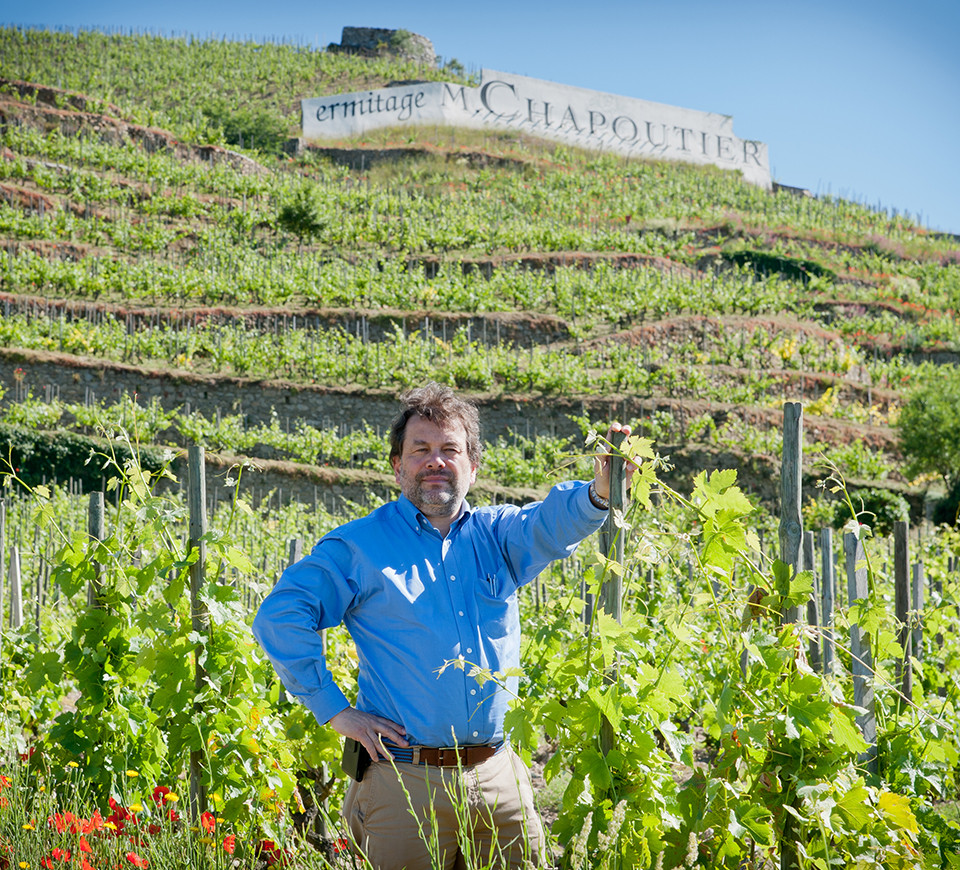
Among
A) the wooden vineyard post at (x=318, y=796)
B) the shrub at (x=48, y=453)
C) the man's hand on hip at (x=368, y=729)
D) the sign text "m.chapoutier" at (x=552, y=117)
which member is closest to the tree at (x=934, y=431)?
the shrub at (x=48, y=453)

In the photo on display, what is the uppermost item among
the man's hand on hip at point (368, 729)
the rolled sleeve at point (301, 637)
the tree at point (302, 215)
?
the tree at point (302, 215)

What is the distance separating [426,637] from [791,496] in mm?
975

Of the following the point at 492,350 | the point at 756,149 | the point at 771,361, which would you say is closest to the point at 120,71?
the point at 756,149

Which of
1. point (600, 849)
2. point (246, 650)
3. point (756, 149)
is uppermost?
point (756, 149)

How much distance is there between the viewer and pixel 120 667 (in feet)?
9.44

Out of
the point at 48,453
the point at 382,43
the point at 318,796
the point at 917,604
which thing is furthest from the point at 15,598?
the point at 382,43

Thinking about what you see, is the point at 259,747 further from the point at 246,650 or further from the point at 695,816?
the point at 695,816

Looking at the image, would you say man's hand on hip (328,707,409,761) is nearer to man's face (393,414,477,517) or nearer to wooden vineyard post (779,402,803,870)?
man's face (393,414,477,517)

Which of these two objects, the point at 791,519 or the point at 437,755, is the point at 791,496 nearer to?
the point at 791,519

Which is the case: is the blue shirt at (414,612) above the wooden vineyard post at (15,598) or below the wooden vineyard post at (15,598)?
above

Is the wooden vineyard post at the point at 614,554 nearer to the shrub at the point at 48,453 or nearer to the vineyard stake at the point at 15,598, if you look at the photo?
the vineyard stake at the point at 15,598

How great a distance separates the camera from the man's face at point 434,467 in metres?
2.25

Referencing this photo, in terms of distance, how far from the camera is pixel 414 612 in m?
2.13

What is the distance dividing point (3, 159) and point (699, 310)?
64.9 ft
